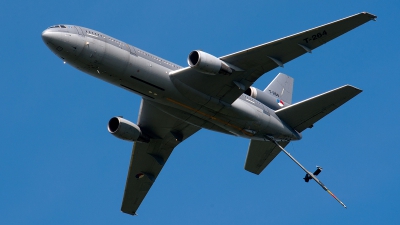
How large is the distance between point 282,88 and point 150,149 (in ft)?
38.7

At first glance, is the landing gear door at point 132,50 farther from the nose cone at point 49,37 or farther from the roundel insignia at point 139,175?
the roundel insignia at point 139,175

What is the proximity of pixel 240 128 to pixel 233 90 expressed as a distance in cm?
359

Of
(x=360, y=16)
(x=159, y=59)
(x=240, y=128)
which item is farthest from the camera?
(x=240, y=128)

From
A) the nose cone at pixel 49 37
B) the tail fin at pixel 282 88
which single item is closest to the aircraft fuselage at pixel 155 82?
the nose cone at pixel 49 37

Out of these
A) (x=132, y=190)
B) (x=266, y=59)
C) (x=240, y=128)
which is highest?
(x=266, y=59)

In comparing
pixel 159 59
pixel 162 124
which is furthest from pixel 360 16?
pixel 162 124

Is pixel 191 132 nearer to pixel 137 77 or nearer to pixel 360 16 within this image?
pixel 137 77

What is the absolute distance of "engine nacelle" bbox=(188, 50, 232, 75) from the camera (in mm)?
47528

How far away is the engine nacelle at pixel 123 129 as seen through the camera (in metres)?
54.0

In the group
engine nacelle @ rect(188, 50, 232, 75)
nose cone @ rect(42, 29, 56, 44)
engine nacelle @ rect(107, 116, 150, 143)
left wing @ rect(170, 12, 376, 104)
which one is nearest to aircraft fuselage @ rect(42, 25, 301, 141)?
nose cone @ rect(42, 29, 56, 44)

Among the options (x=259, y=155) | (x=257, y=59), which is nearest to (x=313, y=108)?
(x=259, y=155)

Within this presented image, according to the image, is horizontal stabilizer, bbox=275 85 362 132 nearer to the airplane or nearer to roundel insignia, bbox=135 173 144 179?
the airplane

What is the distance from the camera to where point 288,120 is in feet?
180

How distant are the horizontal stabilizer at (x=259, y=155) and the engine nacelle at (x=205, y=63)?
34.9 feet
